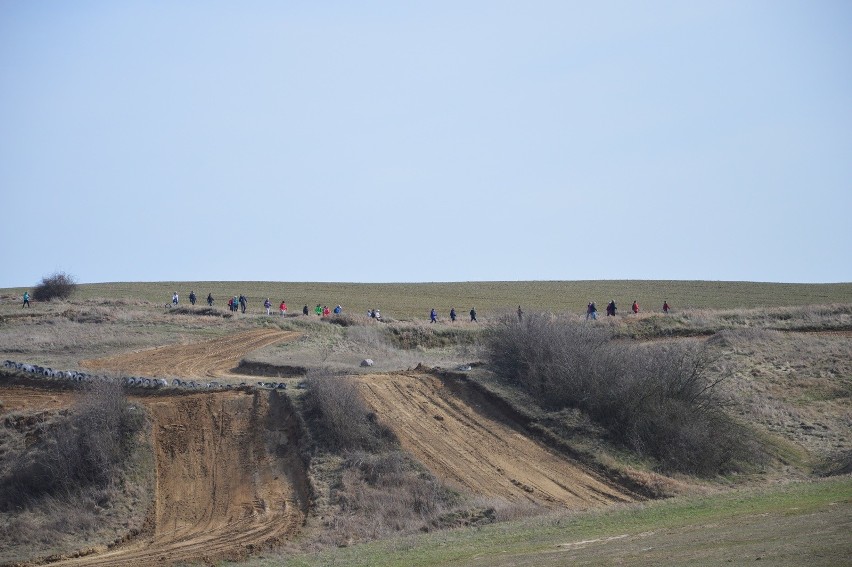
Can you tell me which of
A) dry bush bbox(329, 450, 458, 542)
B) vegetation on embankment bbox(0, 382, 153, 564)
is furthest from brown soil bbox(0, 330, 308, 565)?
dry bush bbox(329, 450, 458, 542)

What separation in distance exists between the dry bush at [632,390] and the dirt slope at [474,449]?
255cm

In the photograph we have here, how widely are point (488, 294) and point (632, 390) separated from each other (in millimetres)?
63588

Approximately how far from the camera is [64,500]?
2411 centimetres

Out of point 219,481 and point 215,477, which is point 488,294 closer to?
point 215,477

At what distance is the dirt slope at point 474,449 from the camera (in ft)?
Result: 79.8

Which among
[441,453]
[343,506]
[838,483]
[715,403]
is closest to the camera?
[838,483]

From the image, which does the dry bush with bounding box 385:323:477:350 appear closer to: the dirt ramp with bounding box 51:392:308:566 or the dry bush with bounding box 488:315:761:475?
the dry bush with bounding box 488:315:761:475

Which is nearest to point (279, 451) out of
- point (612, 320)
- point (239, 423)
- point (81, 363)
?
point (239, 423)

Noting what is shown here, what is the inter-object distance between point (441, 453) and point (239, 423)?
6.14 m

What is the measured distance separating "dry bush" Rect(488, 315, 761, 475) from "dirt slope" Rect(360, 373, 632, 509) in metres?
2.55

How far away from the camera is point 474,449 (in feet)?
88.9

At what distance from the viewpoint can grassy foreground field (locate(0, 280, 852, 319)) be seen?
3123 inches

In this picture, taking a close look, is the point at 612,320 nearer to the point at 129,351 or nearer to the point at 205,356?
the point at 205,356

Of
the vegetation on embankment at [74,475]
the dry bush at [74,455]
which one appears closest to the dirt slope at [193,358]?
the vegetation on embankment at [74,475]
